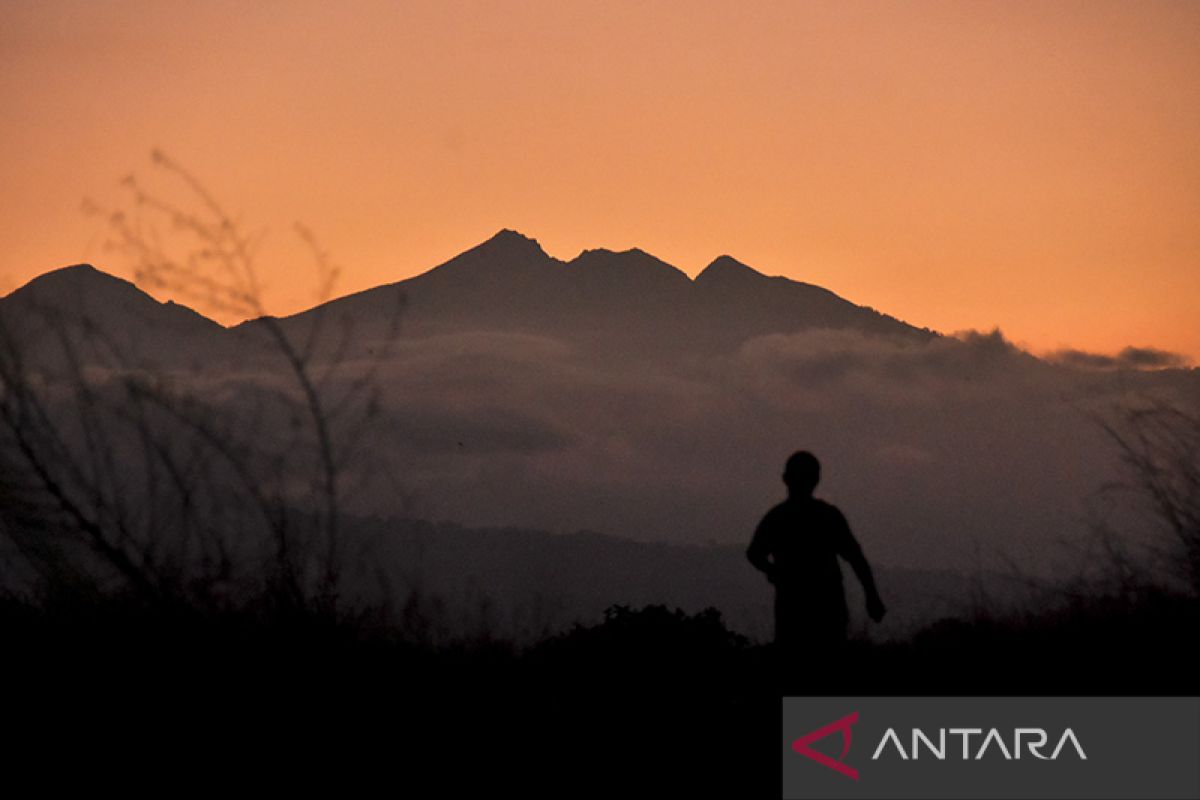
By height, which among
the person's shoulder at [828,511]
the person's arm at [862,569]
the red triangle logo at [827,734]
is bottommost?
the red triangle logo at [827,734]

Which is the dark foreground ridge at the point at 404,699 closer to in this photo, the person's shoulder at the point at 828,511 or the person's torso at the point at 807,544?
the person's torso at the point at 807,544

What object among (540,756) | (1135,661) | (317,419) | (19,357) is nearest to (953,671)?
(1135,661)

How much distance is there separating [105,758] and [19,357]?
203cm

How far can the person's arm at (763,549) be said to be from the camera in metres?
8.62

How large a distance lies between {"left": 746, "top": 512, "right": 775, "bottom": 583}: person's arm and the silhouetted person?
24mm

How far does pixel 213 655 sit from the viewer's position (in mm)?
7383

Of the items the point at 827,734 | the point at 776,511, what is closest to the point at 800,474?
the point at 776,511

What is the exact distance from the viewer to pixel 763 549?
8680 millimetres

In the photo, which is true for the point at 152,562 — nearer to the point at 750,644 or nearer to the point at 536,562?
the point at 536,562

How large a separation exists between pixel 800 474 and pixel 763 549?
55cm

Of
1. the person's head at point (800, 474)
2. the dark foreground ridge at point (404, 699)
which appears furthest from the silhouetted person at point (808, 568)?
the dark foreground ridge at point (404, 699)

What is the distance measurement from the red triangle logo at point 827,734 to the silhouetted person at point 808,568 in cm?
65

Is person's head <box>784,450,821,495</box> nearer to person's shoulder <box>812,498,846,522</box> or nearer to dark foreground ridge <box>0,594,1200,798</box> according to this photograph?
person's shoulder <box>812,498,846,522</box>

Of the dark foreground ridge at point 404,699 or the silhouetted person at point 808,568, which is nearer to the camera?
the dark foreground ridge at point 404,699
